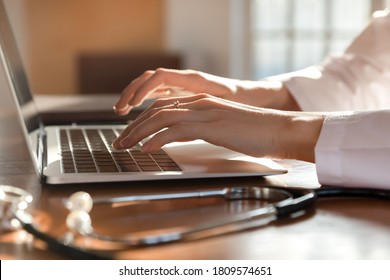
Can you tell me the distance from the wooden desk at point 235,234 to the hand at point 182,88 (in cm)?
33

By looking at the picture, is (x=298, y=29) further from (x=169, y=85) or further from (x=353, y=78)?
(x=169, y=85)

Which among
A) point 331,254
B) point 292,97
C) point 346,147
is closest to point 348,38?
point 292,97

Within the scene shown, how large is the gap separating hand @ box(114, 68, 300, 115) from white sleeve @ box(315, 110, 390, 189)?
35 cm

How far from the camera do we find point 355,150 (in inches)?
31.2

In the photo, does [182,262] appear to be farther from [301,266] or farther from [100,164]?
[100,164]

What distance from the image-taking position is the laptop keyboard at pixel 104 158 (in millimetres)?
804

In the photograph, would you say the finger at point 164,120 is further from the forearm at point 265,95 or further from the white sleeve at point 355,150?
the forearm at point 265,95

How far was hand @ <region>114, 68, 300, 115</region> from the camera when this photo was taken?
1.13m

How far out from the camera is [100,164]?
0.83 metres

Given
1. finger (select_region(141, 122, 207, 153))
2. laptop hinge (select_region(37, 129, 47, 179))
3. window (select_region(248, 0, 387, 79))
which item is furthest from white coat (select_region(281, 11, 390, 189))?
window (select_region(248, 0, 387, 79))

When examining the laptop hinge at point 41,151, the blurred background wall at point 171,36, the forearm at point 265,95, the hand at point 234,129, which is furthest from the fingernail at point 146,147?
the blurred background wall at point 171,36

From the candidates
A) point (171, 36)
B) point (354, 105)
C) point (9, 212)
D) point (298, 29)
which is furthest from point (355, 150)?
point (171, 36)

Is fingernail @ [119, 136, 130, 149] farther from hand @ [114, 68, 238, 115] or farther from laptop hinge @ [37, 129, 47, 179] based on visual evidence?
hand @ [114, 68, 238, 115]

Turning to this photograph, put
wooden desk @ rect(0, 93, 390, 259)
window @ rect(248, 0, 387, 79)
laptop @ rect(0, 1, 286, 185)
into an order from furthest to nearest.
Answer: window @ rect(248, 0, 387, 79), laptop @ rect(0, 1, 286, 185), wooden desk @ rect(0, 93, 390, 259)
